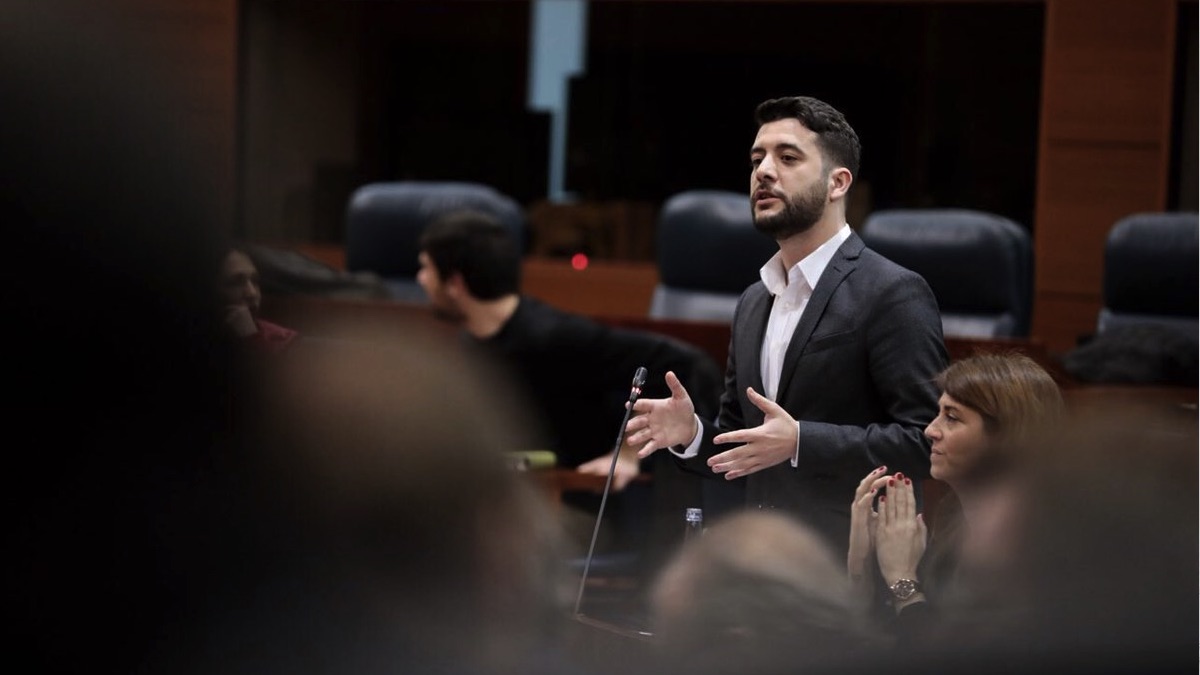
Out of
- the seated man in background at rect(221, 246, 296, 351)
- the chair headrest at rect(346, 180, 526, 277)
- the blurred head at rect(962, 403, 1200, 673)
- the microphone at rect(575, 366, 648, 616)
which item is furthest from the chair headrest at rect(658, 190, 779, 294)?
the seated man in background at rect(221, 246, 296, 351)

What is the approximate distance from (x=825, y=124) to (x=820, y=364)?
12cm

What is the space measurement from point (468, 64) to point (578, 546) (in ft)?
11.7

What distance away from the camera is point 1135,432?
751 millimetres

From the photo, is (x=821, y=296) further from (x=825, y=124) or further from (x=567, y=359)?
(x=567, y=359)

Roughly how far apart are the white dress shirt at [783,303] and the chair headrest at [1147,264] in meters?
1.35

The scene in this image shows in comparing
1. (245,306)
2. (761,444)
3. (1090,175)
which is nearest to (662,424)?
(761,444)

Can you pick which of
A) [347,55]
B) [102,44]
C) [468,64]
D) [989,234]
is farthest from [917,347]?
[468,64]

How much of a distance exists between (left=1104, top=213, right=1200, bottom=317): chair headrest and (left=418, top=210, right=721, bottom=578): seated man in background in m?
0.88

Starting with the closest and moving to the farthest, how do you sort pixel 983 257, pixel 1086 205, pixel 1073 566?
pixel 1073 566
pixel 983 257
pixel 1086 205

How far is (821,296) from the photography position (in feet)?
2.57

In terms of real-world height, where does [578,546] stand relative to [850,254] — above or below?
below

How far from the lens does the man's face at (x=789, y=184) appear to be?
77 centimetres

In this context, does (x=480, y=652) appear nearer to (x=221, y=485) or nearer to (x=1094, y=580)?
(x=221, y=485)

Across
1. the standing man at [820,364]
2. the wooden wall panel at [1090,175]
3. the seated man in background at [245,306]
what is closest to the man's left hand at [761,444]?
the standing man at [820,364]
